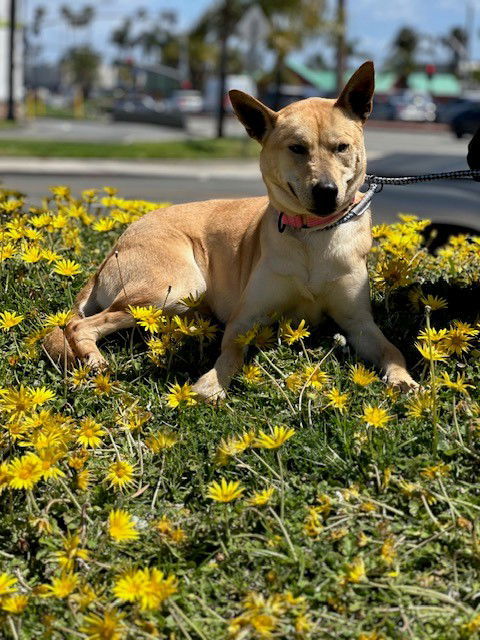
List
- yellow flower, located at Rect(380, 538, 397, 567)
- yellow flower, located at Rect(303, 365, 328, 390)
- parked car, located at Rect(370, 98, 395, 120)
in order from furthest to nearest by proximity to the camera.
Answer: parked car, located at Rect(370, 98, 395, 120), yellow flower, located at Rect(303, 365, 328, 390), yellow flower, located at Rect(380, 538, 397, 567)

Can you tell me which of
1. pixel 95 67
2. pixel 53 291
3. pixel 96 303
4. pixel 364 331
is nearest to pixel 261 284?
pixel 364 331

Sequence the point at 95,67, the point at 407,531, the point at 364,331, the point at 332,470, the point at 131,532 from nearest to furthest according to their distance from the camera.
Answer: the point at 131,532 → the point at 407,531 → the point at 332,470 → the point at 364,331 → the point at 95,67

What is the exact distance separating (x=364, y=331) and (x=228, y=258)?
0.92 m

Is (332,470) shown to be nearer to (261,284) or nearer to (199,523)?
(199,523)

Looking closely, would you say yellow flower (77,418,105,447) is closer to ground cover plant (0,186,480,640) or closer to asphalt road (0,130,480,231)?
ground cover plant (0,186,480,640)

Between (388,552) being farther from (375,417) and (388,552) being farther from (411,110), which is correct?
(411,110)

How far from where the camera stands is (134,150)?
73.6 feet

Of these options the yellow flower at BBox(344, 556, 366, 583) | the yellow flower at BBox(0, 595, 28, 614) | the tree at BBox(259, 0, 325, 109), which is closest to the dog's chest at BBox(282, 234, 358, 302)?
the yellow flower at BBox(344, 556, 366, 583)

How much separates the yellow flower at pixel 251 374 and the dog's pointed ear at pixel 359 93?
1256 millimetres

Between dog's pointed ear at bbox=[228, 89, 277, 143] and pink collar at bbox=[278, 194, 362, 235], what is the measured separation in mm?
387

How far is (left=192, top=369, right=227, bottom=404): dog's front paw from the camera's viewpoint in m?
3.87

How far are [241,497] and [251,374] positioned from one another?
0.67 m

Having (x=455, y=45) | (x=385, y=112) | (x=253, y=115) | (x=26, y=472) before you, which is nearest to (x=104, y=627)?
(x=26, y=472)

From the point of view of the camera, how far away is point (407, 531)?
300cm
